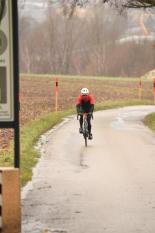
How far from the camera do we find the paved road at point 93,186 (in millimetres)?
9766

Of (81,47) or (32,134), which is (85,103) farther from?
(81,47)

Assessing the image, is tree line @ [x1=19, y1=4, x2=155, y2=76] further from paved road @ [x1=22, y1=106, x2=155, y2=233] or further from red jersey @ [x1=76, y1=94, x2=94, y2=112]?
red jersey @ [x1=76, y1=94, x2=94, y2=112]

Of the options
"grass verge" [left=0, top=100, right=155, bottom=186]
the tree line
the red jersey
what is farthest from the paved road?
the tree line

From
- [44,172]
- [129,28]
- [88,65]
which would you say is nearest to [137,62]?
[88,65]

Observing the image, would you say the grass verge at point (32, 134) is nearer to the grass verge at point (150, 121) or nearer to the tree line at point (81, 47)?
the grass verge at point (150, 121)

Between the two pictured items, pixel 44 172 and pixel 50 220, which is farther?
pixel 44 172

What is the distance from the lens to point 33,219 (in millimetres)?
9922

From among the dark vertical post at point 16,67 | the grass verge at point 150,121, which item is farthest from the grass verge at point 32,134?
the dark vertical post at point 16,67

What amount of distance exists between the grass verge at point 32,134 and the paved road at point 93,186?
25 centimetres

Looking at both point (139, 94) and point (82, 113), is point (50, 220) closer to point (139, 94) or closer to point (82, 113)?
point (82, 113)

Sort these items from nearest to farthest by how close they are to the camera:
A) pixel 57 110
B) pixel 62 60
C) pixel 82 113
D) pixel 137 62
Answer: pixel 82 113 → pixel 57 110 → pixel 137 62 → pixel 62 60

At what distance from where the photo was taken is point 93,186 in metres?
12.7

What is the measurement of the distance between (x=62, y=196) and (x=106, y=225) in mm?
2138

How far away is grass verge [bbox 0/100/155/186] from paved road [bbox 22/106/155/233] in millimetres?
246
